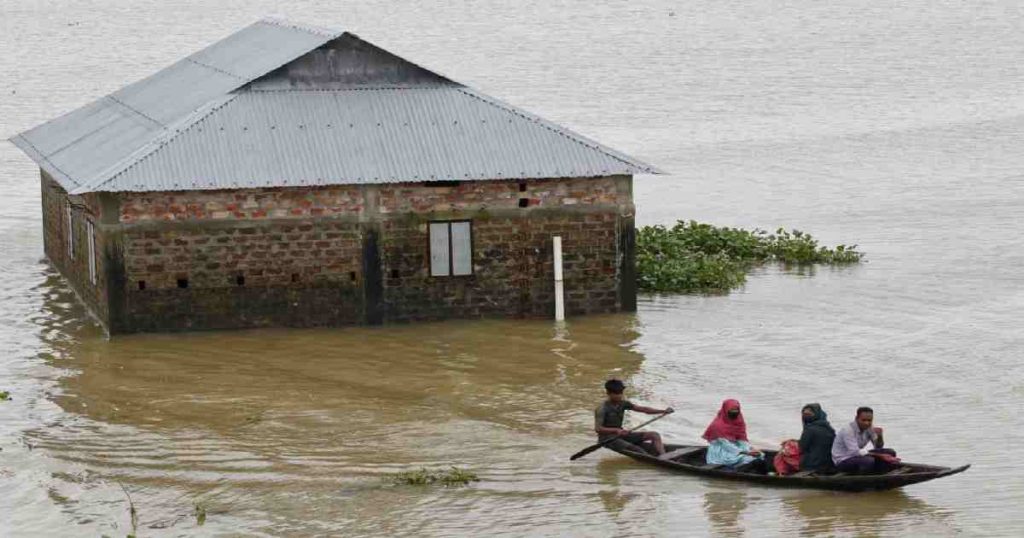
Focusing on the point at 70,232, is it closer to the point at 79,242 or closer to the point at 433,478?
the point at 79,242

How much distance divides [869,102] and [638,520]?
155 feet

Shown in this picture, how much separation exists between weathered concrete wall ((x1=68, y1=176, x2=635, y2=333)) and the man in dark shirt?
8.15 metres

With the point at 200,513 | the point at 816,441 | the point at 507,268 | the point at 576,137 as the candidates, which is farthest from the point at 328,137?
the point at 816,441

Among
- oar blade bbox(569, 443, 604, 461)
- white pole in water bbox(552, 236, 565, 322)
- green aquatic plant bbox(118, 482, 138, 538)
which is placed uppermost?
white pole in water bbox(552, 236, 565, 322)

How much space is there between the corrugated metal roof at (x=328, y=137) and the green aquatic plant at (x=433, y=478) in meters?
8.61

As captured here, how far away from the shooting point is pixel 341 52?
31.7 meters

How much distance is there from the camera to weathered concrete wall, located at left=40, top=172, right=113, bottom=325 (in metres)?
29.5

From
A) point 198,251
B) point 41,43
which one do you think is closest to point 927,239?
point 198,251

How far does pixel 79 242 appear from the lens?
108ft

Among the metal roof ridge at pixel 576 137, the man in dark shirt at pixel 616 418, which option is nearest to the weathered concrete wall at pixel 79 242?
the metal roof ridge at pixel 576 137

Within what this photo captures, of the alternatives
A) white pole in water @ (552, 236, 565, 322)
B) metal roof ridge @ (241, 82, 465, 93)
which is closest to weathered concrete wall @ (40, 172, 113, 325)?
metal roof ridge @ (241, 82, 465, 93)

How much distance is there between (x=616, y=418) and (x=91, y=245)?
1205 centimetres

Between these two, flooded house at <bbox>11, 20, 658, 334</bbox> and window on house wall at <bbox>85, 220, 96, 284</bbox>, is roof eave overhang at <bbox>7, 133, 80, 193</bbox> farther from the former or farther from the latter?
window on house wall at <bbox>85, 220, 96, 284</bbox>

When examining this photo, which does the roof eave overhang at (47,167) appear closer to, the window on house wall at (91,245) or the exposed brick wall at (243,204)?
the window on house wall at (91,245)
